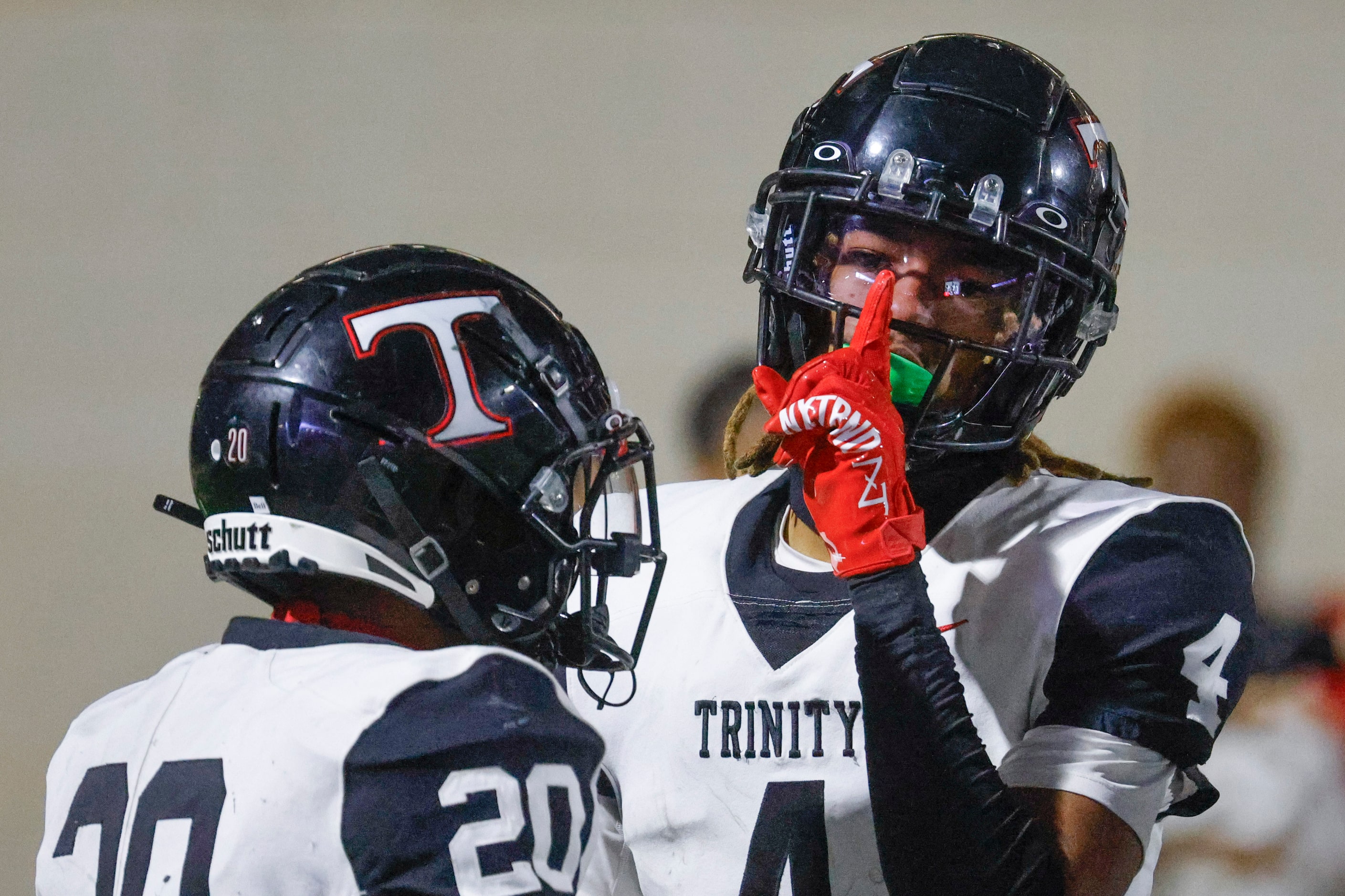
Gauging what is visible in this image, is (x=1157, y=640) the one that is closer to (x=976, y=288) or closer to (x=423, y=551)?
(x=976, y=288)

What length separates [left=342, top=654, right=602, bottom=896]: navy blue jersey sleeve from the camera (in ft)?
2.56

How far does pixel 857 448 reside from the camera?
1.06m

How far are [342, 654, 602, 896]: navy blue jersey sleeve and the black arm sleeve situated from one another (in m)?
0.29

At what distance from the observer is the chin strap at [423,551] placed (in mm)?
915

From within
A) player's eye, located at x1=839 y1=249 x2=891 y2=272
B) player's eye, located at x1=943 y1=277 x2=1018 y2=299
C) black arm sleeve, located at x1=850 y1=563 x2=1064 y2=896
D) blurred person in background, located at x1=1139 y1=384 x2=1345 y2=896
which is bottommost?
blurred person in background, located at x1=1139 y1=384 x2=1345 y2=896

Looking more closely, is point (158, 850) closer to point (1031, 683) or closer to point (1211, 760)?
point (1031, 683)

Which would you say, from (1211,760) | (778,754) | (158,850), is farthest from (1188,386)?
(158,850)

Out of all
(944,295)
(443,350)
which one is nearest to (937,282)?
(944,295)

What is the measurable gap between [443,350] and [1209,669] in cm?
66

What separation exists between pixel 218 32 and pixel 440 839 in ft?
8.12

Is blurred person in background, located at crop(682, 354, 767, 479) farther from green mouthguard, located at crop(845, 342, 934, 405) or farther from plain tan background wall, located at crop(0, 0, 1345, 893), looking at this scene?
green mouthguard, located at crop(845, 342, 934, 405)

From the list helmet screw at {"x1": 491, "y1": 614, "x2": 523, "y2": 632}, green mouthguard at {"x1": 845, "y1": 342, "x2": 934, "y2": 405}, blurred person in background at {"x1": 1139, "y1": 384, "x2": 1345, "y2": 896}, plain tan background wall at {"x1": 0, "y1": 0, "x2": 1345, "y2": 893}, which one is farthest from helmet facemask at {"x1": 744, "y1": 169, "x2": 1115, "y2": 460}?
plain tan background wall at {"x1": 0, "y1": 0, "x2": 1345, "y2": 893}

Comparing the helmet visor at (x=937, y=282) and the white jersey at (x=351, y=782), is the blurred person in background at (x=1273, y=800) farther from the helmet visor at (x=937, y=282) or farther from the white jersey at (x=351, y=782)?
the white jersey at (x=351, y=782)

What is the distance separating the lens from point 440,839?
2.57 ft
